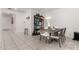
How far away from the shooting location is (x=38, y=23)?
2.13m

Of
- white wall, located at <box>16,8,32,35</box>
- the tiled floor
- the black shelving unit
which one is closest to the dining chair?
the tiled floor

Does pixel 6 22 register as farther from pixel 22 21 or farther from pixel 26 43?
pixel 26 43

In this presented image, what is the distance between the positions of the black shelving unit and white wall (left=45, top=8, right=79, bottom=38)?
0.17 m

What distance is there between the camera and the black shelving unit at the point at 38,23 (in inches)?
83.7

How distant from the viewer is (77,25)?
209 cm

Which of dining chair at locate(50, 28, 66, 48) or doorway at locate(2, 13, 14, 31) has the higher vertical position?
doorway at locate(2, 13, 14, 31)

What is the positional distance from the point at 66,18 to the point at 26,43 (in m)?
1.04

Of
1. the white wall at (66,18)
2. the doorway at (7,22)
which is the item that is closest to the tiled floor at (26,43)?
the doorway at (7,22)

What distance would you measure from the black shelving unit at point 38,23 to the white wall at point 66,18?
17cm

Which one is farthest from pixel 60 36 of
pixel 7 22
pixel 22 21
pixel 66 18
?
pixel 7 22

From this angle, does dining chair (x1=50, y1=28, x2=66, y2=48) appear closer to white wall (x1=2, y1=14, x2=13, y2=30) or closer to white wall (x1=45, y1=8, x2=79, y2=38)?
white wall (x1=45, y1=8, x2=79, y2=38)

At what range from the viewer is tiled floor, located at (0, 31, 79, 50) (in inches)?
82.0

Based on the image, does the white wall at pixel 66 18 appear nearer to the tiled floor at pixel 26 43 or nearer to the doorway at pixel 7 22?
the tiled floor at pixel 26 43
